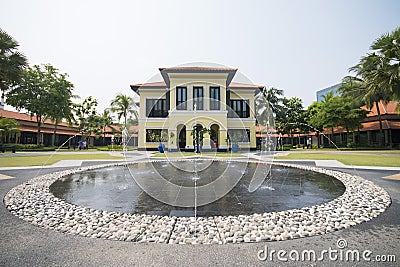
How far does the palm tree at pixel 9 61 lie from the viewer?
61.4ft

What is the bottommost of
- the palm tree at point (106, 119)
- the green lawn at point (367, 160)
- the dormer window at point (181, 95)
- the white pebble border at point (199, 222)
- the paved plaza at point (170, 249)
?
the paved plaza at point (170, 249)

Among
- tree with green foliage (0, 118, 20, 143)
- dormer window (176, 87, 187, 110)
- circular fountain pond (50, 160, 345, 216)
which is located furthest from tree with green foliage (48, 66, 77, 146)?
circular fountain pond (50, 160, 345, 216)

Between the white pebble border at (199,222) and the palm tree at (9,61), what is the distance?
1826 cm

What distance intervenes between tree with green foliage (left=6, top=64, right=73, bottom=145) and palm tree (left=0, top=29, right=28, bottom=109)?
49.9ft

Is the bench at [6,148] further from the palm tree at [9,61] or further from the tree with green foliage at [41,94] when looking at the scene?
the palm tree at [9,61]

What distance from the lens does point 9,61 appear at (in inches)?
754

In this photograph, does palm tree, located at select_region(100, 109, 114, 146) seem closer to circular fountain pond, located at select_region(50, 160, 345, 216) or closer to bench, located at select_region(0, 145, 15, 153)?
bench, located at select_region(0, 145, 15, 153)

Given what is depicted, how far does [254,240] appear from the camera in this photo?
3543 millimetres

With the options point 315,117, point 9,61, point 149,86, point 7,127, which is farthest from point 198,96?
point 7,127

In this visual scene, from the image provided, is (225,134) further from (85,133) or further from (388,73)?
(85,133)

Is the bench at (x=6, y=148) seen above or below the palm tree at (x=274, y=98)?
below

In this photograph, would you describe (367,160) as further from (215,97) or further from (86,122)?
(86,122)

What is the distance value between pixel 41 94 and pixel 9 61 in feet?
60.5

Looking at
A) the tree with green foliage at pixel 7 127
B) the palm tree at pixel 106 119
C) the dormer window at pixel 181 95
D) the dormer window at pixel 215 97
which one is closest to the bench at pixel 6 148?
the tree with green foliage at pixel 7 127
